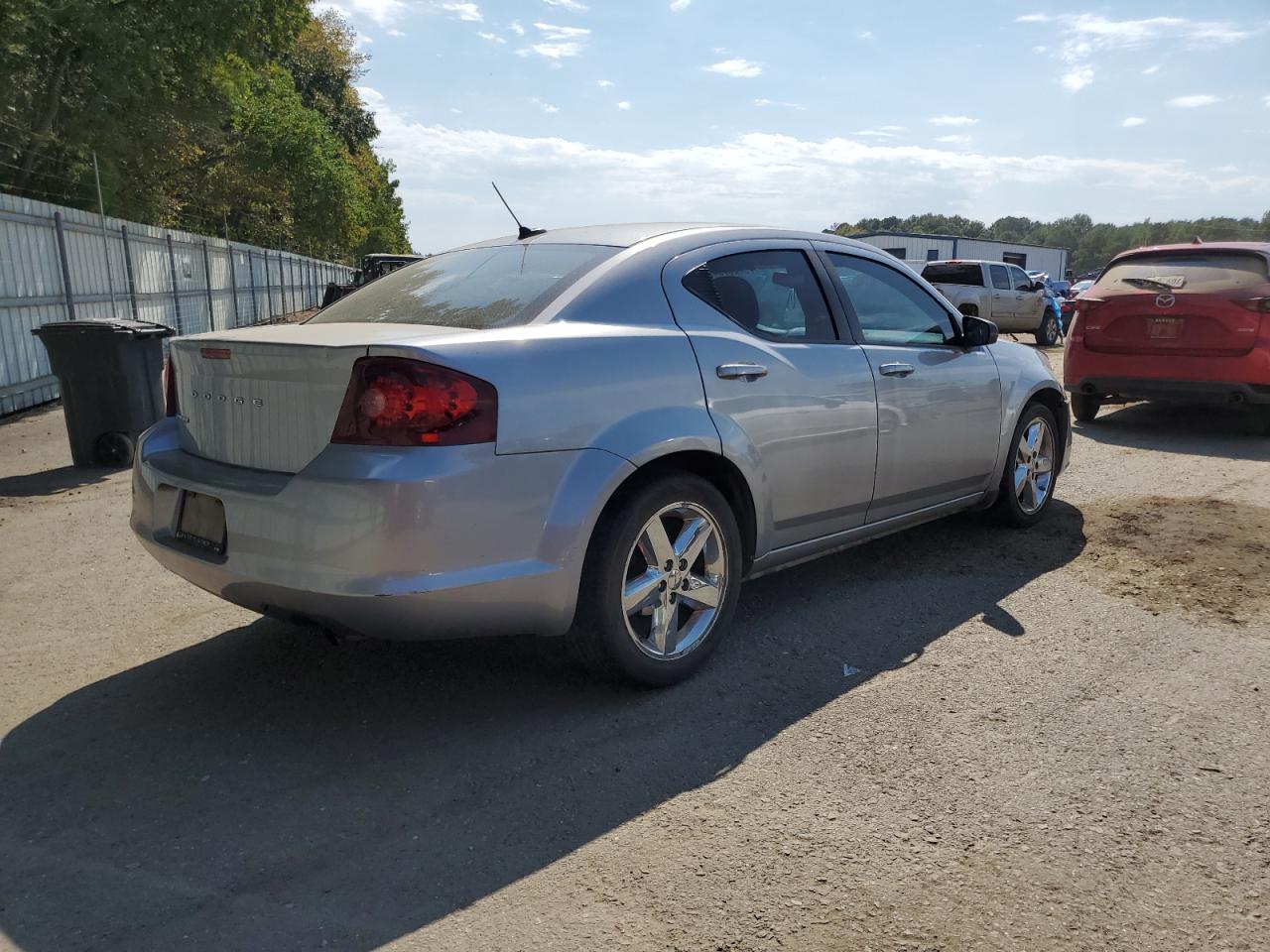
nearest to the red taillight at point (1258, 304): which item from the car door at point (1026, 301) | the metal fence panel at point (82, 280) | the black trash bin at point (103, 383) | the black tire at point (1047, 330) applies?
the black trash bin at point (103, 383)

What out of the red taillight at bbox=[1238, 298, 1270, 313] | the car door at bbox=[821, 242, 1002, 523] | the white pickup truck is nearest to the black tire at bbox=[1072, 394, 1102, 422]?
the red taillight at bbox=[1238, 298, 1270, 313]

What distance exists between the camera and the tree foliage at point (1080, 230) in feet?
405

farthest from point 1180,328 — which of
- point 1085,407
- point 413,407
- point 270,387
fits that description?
point 270,387

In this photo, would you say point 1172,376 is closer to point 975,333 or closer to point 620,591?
point 975,333

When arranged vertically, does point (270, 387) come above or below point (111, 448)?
above

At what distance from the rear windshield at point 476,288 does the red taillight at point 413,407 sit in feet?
1.27

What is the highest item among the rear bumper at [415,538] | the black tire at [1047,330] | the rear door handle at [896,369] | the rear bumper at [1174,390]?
the rear door handle at [896,369]

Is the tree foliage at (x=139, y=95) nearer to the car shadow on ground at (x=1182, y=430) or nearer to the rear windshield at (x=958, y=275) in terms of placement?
the rear windshield at (x=958, y=275)

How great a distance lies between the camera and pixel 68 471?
7.90 m

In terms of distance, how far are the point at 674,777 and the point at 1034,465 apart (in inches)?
143

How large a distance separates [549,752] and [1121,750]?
1.79 meters

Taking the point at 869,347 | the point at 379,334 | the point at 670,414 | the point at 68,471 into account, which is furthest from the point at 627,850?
the point at 68,471

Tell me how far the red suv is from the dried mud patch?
2.74 meters

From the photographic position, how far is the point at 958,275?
898 inches
